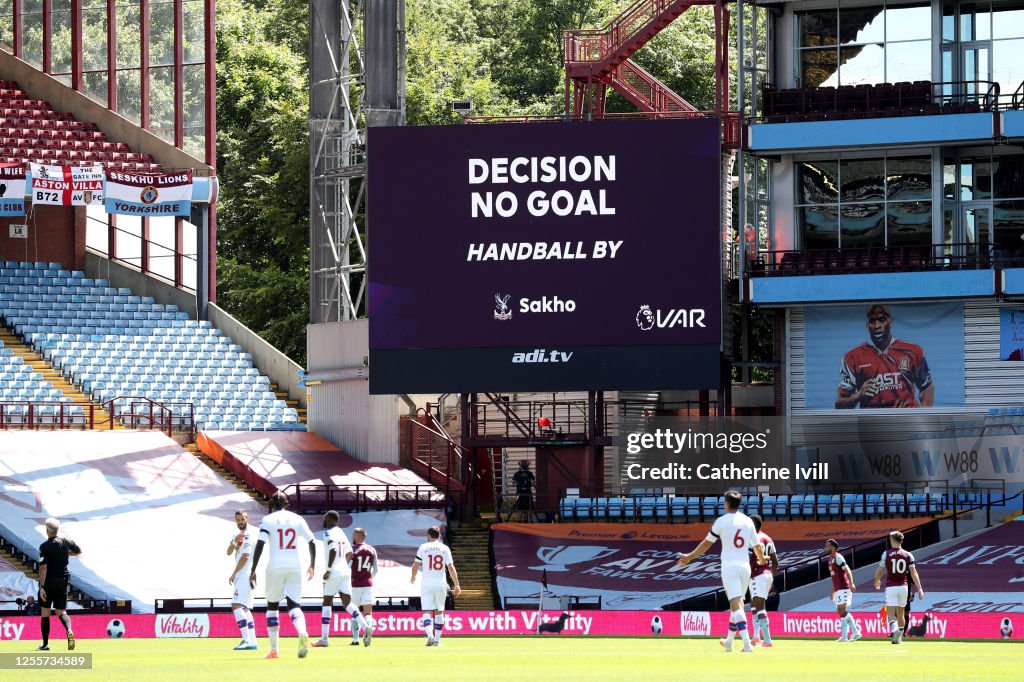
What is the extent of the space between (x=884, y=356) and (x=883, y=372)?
41 cm

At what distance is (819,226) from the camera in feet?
153

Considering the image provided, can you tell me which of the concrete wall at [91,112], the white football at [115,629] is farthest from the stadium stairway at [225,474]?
the white football at [115,629]

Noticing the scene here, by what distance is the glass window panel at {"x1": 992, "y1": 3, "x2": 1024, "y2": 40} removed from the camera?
45906 millimetres

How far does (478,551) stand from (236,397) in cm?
1206

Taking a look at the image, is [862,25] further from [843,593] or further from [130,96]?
[130,96]

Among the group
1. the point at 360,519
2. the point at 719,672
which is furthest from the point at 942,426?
the point at 719,672

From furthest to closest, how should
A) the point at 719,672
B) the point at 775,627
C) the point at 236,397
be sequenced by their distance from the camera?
the point at 236,397 < the point at 775,627 < the point at 719,672

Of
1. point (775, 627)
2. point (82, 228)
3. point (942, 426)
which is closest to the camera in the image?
point (775, 627)

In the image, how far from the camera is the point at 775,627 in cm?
3347

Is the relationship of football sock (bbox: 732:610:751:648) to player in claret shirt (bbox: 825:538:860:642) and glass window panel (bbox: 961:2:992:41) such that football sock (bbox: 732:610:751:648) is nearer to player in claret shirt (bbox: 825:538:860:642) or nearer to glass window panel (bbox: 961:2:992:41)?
player in claret shirt (bbox: 825:538:860:642)

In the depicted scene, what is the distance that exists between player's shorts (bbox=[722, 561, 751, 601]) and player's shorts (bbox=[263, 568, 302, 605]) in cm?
514

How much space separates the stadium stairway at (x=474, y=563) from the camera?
134 feet

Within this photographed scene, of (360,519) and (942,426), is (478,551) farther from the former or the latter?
(942,426)

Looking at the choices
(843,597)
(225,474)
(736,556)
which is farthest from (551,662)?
(225,474)
